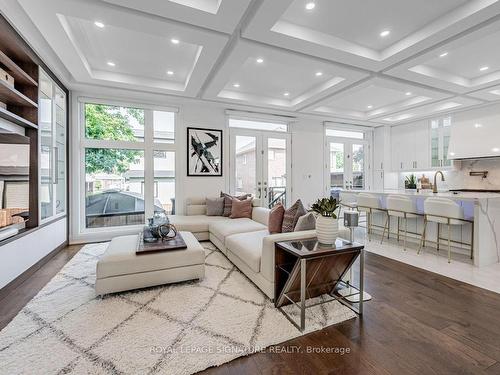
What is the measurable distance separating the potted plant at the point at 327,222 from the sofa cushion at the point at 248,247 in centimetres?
72

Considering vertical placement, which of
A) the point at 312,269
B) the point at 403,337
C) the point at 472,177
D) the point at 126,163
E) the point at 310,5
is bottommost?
the point at 403,337

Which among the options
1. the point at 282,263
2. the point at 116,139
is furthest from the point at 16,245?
the point at 282,263

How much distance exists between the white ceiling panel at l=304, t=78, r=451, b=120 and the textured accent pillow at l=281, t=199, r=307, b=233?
2666 mm

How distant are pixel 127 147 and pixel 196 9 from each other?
11.1 ft

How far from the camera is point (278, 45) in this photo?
2.97 m

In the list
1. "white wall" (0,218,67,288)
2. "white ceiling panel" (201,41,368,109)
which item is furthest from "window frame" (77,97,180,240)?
"white ceiling panel" (201,41,368,109)

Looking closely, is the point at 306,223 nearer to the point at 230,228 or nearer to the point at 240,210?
the point at 230,228

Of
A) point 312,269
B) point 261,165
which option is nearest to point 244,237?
point 312,269

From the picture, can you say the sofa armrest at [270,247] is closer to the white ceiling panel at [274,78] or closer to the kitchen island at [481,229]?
the white ceiling panel at [274,78]

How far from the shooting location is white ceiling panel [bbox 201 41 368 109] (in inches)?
128

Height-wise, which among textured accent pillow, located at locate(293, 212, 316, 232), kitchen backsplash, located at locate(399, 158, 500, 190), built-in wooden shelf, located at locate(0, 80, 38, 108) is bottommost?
textured accent pillow, located at locate(293, 212, 316, 232)

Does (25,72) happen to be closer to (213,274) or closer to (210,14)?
(210,14)

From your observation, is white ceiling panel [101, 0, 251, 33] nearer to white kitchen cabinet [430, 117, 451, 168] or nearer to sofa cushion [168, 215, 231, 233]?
sofa cushion [168, 215, 231, 233]

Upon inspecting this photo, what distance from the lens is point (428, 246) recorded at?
14.4 ft
